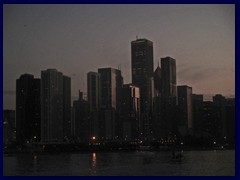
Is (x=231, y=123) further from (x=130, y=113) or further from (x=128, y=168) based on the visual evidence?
(x=130, y=113)

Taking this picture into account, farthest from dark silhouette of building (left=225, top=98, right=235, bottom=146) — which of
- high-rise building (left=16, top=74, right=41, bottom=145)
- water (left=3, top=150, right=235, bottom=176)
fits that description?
high-rise building (left=16, top=74, right=41, bottom=145)

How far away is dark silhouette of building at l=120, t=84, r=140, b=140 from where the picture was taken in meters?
10.4

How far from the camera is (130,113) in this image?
38.1ft

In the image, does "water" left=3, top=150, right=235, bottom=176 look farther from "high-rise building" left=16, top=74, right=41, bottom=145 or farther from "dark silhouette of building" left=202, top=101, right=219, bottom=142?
"high-rise building" left=16, top=74, right=41, bottom=145

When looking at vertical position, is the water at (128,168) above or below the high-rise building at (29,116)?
below

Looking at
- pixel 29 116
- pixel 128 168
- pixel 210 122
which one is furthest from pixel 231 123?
pixel 29 116

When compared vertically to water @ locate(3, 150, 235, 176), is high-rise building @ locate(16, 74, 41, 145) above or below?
above

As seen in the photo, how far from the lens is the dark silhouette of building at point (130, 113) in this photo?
1042cm

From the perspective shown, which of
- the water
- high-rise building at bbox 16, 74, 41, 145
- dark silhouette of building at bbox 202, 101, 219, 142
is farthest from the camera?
high-rise building at bbox 16, 74, 41, 145

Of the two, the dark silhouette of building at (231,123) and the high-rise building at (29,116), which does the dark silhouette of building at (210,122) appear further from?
the high-rise building at (29,116)

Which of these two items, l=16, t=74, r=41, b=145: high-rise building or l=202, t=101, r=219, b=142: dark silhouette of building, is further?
l=16, t=74, r=41, b=145: high-rise building

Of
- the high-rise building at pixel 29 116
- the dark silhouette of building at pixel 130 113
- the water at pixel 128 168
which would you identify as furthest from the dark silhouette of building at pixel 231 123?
the high-rise building at pixel 29 116

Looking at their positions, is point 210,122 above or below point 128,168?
above
